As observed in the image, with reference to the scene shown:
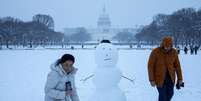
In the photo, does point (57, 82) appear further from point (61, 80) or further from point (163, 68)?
point (163, 68)

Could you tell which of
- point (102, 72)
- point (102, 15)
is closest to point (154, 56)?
point (102, 72)

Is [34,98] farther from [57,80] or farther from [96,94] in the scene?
[57,80]

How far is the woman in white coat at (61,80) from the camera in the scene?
495 centimetres

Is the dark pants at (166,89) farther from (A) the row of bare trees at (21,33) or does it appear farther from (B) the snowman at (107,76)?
(A) the row of bare trees at (21,33)

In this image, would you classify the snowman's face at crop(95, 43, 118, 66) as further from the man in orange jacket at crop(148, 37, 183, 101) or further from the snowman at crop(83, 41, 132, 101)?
the man in orange jacket at crop(148, 37, 183, 101)

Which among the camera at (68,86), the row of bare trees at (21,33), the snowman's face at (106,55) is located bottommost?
the camera at (68,86)

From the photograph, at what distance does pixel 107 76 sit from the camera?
7.28m

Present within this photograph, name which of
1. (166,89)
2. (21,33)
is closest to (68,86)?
(166,89)

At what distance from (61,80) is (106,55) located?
97.8 inches

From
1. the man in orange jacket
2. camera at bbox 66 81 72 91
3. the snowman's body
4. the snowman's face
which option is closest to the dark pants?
the man in orange jacket

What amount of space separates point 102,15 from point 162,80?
156m

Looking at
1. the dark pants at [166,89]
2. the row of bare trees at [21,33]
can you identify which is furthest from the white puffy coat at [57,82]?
the row of bare trees at [21,33]

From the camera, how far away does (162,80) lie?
679 cm

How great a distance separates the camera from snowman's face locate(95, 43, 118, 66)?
736 centimetres
